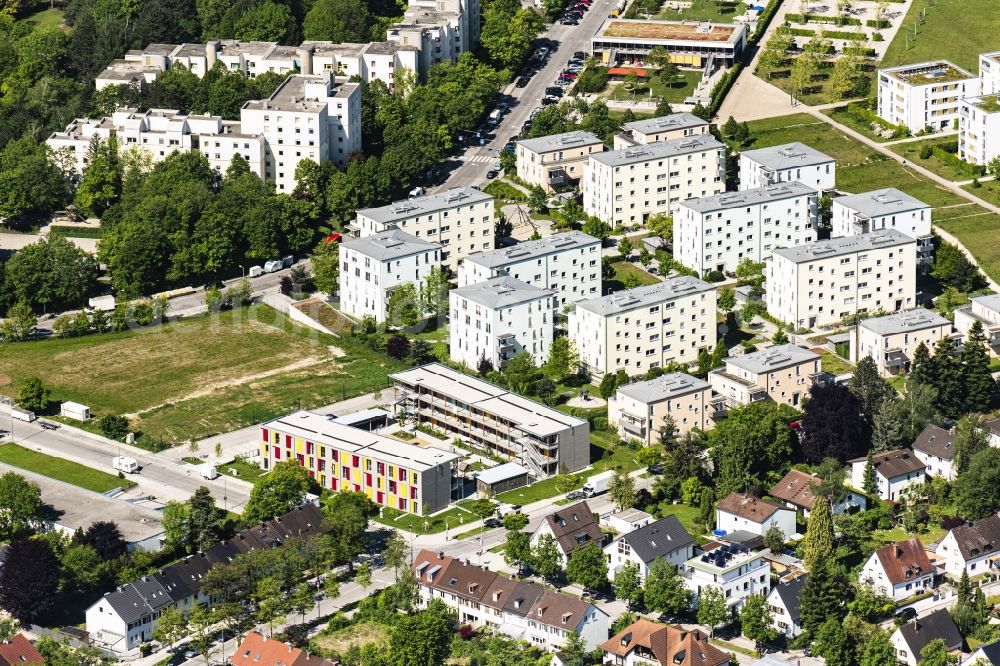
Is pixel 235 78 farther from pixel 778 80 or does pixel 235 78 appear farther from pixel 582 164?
pixel 778 80

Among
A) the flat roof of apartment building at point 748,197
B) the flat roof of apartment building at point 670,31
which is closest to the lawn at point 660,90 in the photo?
the flat roof of apartment building at point 670,31

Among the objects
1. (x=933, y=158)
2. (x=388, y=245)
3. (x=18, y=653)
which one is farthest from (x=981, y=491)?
(x=933, y=158)

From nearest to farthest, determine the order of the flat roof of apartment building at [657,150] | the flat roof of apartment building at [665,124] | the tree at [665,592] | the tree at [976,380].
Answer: the tree at [665,592], the tree at [976,380], the flat roof of apartment building at [657,150], the flat roof of apartment building at [665,124]

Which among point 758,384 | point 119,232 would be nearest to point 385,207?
point 119,232

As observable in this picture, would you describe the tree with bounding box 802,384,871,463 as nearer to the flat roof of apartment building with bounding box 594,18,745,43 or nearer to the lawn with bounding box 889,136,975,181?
the lawn with bounding box 889,136,975,181

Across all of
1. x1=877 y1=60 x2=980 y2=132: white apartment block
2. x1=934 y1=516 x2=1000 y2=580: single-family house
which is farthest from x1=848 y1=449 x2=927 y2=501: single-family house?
x1=877 y1=60 x2=980 y2=132: white apartment block

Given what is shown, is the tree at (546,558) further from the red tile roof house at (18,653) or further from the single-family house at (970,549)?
the red tile roof house at (18,653)
